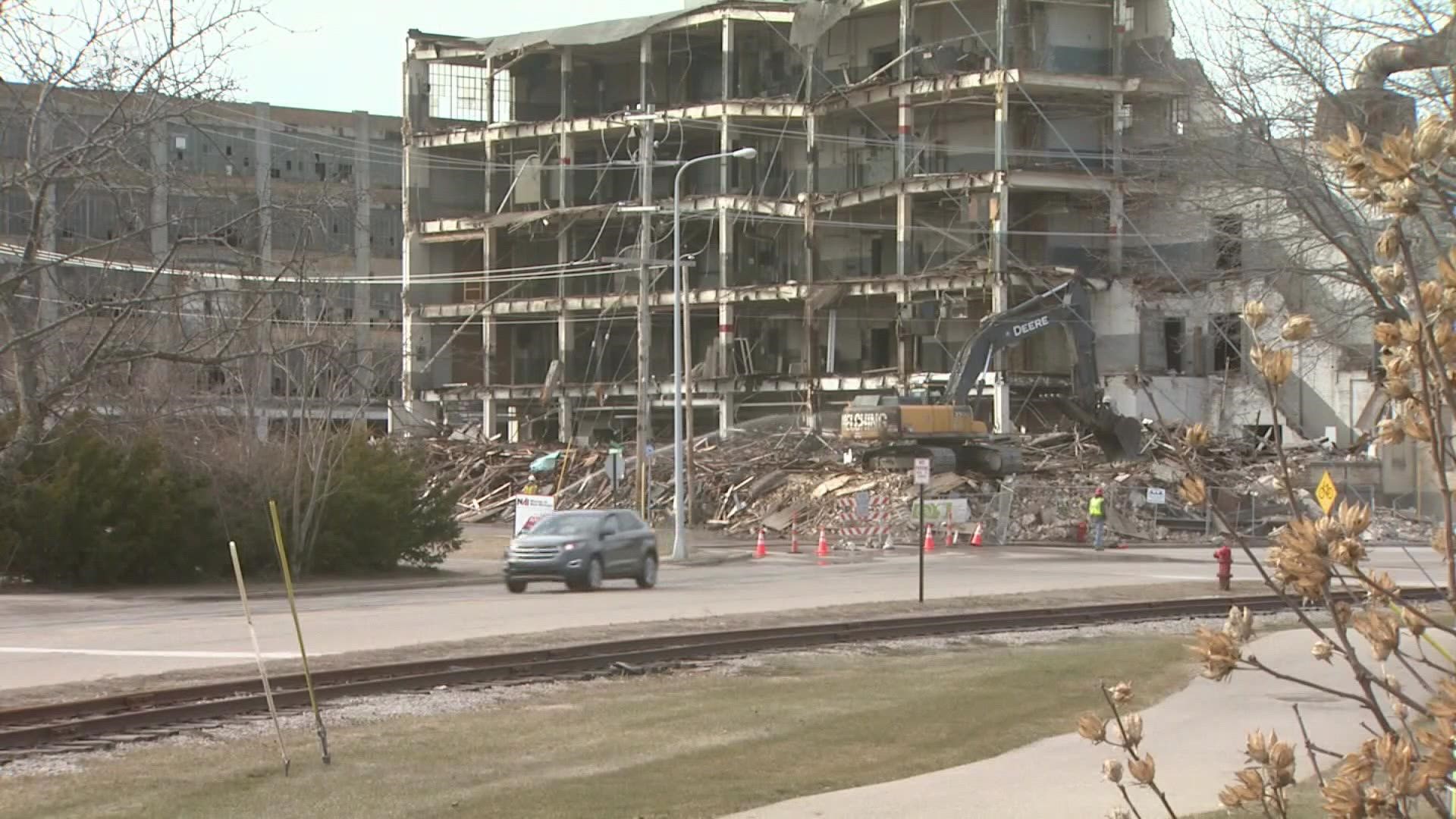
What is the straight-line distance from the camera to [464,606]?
29.9 m

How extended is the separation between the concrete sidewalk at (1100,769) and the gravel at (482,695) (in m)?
4.68

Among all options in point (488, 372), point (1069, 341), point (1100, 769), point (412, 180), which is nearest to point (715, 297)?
point (488, 372)

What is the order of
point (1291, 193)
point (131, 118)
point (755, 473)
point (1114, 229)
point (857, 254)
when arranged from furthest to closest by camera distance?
point (857, 254) < point (1114, 229) < point (755, 473) < point (1291, 193) < point (131, 118)

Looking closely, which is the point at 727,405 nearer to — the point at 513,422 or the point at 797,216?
the point at 797,216

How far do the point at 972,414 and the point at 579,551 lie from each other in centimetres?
2021

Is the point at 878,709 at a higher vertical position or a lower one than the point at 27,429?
lower

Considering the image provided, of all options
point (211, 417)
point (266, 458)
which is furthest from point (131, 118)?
point (211, 417)

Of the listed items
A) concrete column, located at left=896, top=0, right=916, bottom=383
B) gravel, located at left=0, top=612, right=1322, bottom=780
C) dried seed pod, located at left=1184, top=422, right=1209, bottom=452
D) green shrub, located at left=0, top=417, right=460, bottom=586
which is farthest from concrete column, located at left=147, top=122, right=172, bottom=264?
concrete column, located at left=896, top=0, right=916, bottom=383

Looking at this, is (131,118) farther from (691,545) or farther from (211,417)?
(691,545)

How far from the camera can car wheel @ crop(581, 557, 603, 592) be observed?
33188 millimetres

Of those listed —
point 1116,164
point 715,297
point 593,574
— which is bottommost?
point 593,574

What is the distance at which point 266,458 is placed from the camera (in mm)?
37031

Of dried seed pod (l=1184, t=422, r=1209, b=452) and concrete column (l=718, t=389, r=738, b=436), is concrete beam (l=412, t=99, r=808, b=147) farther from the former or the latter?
dried seed pod (l=1184, t=422, r=1209, b=452)

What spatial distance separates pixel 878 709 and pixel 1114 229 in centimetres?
5059
